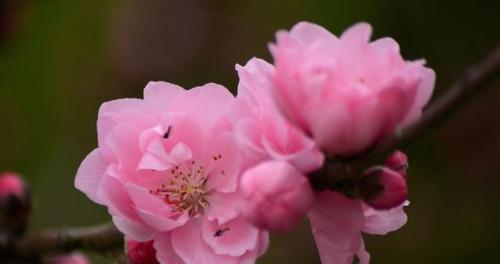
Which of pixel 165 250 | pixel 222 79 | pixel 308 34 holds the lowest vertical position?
pixel 222 79

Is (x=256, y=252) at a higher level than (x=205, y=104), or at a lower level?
lower

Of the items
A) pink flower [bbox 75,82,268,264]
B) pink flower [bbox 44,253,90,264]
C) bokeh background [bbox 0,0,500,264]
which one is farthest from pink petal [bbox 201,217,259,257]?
bokeh background [bbox 0,0,500,264]

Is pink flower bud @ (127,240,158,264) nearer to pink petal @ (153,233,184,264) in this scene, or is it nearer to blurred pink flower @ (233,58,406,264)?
pink petal @ (153,233,184,264)

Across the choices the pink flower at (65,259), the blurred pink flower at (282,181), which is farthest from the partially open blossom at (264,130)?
the pink flower at (65,259)

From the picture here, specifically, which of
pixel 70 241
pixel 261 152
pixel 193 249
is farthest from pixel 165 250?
pixel 70 241

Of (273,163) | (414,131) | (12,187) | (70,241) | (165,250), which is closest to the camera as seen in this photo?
(414,131)

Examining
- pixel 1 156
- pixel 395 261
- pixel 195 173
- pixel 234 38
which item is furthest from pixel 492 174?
pixel 195 173

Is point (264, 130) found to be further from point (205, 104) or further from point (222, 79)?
point (222, 79)
